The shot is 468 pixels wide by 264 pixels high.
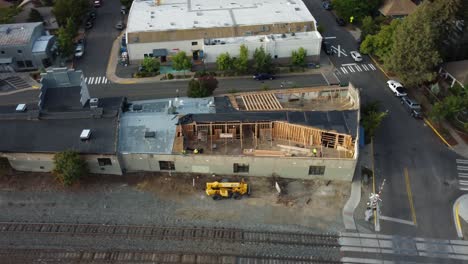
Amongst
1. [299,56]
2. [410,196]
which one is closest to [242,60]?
[299,56]

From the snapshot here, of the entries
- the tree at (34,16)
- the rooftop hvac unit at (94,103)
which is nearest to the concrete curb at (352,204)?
the rooftop hvac unit at (94,103)

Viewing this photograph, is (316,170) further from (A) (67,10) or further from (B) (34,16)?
(B) (34,16)

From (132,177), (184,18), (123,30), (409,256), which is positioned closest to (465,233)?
(409,256)

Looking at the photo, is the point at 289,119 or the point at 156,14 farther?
the point at 156,14

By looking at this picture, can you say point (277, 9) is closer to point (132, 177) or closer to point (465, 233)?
point (132, 177)

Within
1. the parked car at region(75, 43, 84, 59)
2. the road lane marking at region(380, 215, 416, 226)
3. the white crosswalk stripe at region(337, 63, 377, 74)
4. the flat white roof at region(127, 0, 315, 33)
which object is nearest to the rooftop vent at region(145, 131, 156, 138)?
the flat white roof at region(127, 0, 315, 33)
